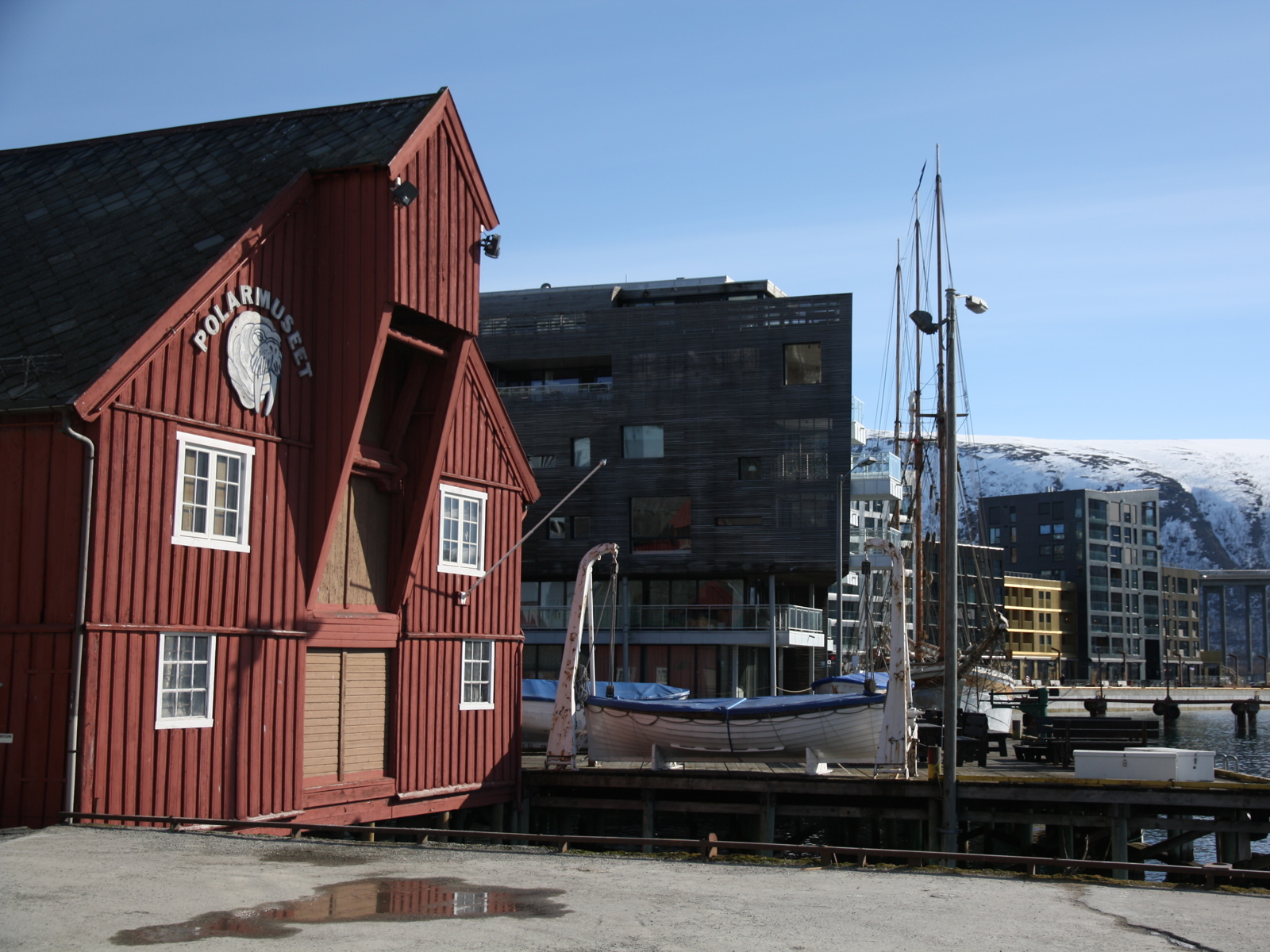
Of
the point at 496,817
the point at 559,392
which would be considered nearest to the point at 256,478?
the point at 496,817

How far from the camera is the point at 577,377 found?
188 feet

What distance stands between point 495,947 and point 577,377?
156 feet

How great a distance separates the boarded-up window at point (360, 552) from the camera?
74.0 ft

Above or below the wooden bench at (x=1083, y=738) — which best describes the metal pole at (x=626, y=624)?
above

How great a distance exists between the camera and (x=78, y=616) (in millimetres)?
17406

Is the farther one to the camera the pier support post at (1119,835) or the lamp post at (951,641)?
the pier support post at (1119,835)

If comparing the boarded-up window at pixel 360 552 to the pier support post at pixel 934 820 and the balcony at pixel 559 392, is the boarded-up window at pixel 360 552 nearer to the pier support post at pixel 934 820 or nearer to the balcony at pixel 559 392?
the pier support post at pixel 934 820

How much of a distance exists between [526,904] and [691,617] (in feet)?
133

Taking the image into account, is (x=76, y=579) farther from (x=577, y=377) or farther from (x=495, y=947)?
(x=577, y=377)

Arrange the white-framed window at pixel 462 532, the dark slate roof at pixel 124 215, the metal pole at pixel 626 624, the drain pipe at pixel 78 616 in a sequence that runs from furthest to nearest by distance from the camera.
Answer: the metal pole at pixel 626 624 < the white-framed window at pixel 462 532 < the dark slate roof at pixel 124 215 < the drain pipe at pixel 78 616

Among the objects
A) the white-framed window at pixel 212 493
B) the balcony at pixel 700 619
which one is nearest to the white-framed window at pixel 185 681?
the white-framed window at pixel 212 493

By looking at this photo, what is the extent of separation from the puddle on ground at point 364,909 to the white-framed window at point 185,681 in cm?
613

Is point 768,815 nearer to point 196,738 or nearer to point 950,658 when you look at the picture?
point 950,658

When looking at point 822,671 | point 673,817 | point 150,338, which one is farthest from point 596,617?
point 150,338
